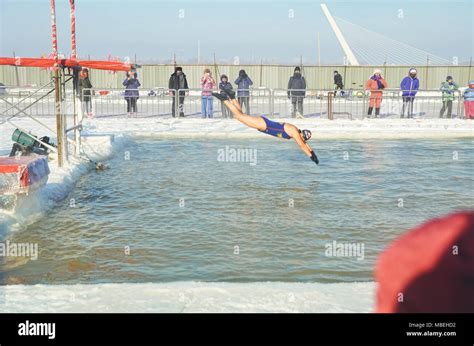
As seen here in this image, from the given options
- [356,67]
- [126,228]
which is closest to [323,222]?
[126,228]

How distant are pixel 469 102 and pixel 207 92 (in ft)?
33.9

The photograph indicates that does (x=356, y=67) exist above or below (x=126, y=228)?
above

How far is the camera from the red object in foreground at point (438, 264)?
4.03 feet

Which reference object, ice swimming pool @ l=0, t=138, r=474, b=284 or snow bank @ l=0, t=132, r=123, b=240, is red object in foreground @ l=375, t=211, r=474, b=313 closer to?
ice swimming pool @ l=0, t=138, r=474, b=284

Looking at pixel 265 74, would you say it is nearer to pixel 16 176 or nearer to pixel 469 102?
pixel 469 102

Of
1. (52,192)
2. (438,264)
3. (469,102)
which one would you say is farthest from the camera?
(469,102)

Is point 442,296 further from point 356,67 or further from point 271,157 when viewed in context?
point 356,67

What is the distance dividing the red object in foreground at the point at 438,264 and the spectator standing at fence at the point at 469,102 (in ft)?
74.1

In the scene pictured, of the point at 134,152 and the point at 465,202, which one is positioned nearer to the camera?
the point at 465,202

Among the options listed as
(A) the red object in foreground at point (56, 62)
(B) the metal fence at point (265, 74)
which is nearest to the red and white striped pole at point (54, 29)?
(A) the red object in foreground at point (56, 62)

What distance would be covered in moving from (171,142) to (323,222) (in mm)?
10415

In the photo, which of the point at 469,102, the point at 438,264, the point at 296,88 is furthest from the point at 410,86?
the point at 438,264

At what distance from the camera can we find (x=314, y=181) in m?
12.1

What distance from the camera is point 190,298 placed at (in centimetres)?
491
